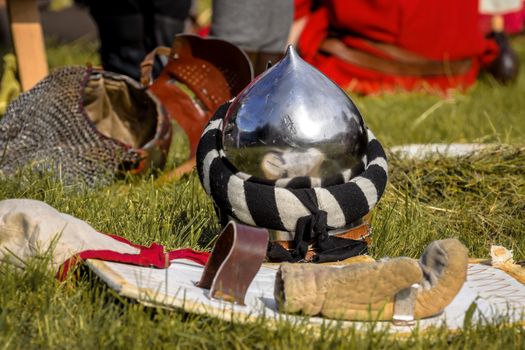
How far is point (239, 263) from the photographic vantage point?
1.79 m

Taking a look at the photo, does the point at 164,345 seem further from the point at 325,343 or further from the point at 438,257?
the point at 438,257

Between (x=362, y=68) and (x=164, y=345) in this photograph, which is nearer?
(x=164, y=345)

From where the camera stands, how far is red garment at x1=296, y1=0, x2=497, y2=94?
508 cm

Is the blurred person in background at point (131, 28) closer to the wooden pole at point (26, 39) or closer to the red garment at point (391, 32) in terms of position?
the wooden pole at point (26, 39)

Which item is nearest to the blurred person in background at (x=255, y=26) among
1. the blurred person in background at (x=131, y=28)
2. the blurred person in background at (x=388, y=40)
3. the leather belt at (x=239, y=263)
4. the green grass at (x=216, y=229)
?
the blurred person in background at (x=131, y=28)

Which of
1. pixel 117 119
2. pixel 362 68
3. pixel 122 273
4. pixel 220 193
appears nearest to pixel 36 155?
pixel 117 119

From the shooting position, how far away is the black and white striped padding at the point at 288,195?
2.04 meters

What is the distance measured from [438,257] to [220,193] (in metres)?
0.55

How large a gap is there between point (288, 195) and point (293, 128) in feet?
0.50

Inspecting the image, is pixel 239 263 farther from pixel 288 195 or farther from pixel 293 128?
pixel 293 128

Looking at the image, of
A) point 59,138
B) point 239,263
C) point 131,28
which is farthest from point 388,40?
point 239,263

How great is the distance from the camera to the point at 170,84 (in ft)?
10.8

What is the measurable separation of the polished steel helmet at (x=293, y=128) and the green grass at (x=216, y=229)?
1.11 feet

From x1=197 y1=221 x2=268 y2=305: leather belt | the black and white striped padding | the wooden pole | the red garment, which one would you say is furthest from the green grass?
the wooden pole
